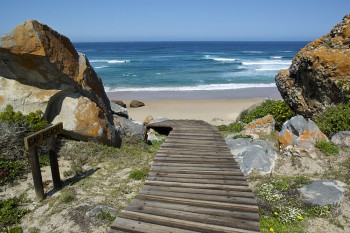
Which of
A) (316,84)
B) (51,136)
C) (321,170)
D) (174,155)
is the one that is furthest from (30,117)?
(316,84)

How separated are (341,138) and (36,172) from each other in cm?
797

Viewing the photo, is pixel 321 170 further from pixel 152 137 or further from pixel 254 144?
pixel 152 137

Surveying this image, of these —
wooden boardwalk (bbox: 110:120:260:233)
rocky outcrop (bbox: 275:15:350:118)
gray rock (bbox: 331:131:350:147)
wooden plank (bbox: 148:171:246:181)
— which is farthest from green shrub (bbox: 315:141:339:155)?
wooden plank (bbox: 148:171:246:181)

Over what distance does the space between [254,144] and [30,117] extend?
655 centimetres

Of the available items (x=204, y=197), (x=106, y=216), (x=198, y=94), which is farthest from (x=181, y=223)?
(x=198, y=94)

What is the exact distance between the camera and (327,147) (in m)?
7.92

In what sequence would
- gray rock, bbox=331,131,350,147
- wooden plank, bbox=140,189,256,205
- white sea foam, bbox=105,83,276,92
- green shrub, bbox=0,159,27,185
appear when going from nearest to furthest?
wooden plank, bbox=140,189,256,205, green shrub, bbox=0,159,27,185, gray rock, bbox=331,131,350,147, white sea foam, bbox=105,83,276,92

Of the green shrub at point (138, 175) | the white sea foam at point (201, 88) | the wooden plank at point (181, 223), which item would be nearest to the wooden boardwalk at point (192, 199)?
the wooden plank at point (181, 223)

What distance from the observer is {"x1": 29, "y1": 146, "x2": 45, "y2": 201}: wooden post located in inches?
234

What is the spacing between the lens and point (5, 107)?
855 cm

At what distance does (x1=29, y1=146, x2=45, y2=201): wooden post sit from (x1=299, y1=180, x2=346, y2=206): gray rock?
546 cm

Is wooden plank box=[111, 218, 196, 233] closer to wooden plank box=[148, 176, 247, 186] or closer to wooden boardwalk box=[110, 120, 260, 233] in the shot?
wooden boardwalk box=[110, 120, 260, 233]

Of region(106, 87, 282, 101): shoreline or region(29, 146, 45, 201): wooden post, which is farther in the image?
region(106, 87, 282, 101): shoreline

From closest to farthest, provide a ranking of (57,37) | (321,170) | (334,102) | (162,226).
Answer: (162,226)
(321,170)
(57,37)
(334,102)
